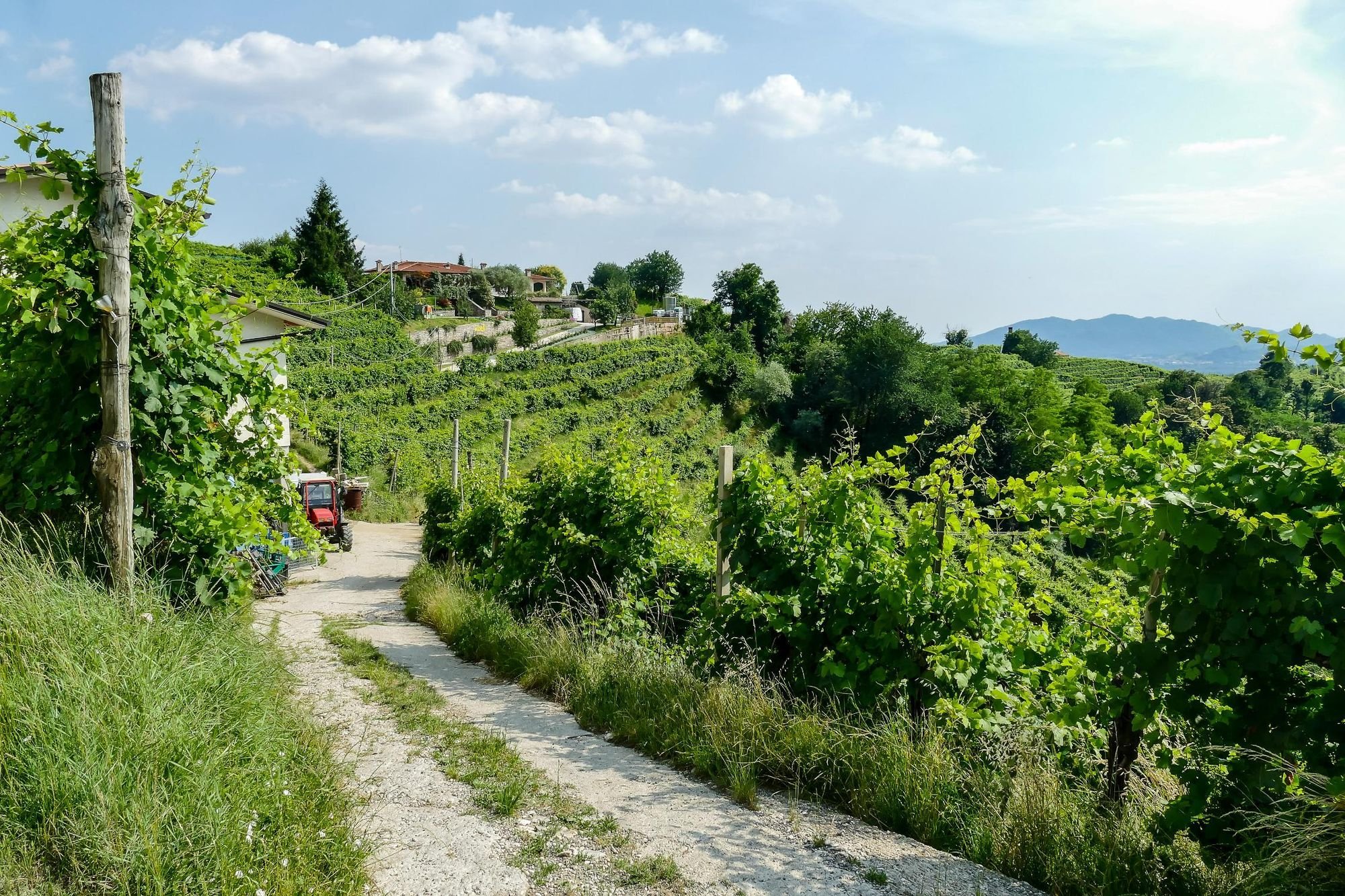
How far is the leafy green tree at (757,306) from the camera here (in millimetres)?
73375

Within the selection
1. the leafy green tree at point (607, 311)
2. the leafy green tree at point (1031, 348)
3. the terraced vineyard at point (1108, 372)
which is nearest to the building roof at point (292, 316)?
the leafy green tree at point (607, 311)

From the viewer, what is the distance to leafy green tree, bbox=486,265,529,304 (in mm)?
75494

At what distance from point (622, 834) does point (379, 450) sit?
30982 millimetres

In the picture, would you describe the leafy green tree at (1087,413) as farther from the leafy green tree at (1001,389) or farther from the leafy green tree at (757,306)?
the leafy green tree at (757,306)

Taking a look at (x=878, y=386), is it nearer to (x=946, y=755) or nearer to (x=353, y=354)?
(x=353, y=354)

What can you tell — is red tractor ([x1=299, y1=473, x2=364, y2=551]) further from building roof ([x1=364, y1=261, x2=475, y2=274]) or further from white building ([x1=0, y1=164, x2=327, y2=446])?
building roof ([x1=364, y1=261, x2=475, y2=274])

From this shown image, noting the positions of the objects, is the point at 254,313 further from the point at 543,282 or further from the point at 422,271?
the point at 543,282

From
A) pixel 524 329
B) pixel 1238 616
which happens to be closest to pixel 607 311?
pixel 524 329

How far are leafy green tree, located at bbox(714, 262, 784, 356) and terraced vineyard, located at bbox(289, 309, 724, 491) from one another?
1848cm

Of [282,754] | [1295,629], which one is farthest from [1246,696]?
[282,754]

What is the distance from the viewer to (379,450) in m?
32.8

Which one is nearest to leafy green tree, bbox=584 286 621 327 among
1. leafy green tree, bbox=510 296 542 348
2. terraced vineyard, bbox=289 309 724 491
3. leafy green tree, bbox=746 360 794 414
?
terraced vineyard, bbox=289 309 724 491

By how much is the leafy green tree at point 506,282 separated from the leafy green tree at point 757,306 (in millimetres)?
18898

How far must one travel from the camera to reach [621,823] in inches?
166
